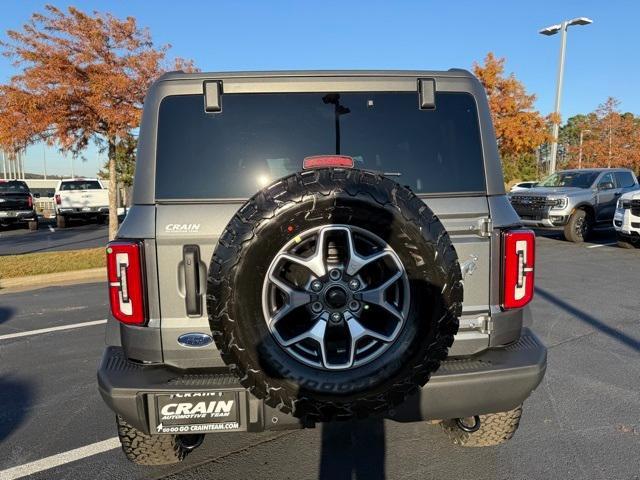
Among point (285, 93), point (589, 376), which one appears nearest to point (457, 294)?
point (285, 93)

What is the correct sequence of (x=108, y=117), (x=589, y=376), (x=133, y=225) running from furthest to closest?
(x=108, y=117) → (x=589, y=376) → (x=133, y=225)

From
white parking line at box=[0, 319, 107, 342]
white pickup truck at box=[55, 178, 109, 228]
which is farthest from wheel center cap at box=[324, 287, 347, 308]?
white pickup truck at box=[55, 178, 109, 228]

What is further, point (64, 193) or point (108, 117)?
point (64, 193)

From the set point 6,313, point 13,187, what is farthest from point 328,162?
point 13,187

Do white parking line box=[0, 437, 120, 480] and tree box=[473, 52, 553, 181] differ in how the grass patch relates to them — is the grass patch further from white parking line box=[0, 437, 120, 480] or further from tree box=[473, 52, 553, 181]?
tree box=[473, 52, 553, 181]

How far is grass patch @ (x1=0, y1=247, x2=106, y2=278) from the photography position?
28.3 feet

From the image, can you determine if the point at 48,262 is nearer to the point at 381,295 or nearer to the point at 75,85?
the point at 75,85

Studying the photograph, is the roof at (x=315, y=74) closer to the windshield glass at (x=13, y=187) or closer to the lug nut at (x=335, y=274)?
the lug nut at (x=335, y=274)

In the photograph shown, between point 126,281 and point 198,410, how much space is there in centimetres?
68

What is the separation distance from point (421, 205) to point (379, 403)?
85 cm

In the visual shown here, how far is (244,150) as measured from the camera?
233 centimetres

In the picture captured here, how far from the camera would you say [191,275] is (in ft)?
6.96

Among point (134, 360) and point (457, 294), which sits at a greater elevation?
point (457, 294)

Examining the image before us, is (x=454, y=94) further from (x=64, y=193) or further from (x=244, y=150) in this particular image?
(x=64, y=193)
